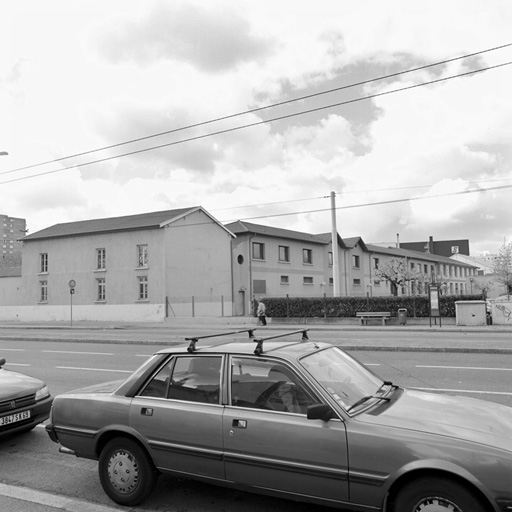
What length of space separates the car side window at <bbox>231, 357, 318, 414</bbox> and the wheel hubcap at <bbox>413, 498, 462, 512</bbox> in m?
0.94

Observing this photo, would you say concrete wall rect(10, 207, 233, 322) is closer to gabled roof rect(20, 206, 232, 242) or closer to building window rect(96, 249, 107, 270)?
building window rect(96, 249, 107, 270)

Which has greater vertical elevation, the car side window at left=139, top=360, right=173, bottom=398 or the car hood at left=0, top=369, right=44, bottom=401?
the car side window at left=139, top=360, right=173, bottom=398

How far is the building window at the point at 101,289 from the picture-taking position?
38.6 meters

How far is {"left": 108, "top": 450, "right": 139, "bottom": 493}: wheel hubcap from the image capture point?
4.20 metres

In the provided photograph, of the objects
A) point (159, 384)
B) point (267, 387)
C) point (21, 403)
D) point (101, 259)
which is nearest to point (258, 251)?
point (101, 259)

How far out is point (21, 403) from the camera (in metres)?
5.90

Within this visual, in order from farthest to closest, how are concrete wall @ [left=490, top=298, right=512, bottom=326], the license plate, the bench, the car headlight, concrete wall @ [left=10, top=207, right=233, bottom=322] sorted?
concrete wall @ [left=10, top=207, right=233, bottom=322] < the bench < concrete wall @ [left=490, top=298, right=512, bottom=326] < the car headlight < the license plate

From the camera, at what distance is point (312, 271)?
50625 mm

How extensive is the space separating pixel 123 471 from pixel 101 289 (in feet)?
119

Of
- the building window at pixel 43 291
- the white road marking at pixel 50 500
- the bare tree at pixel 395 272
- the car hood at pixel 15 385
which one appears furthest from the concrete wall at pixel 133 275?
the white road marking at pixel 50 500

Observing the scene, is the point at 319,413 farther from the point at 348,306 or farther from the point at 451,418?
the point at 348,306

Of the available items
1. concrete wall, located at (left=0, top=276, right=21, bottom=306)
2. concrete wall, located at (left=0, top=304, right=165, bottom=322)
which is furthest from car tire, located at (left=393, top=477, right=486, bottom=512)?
concrete wall, located at (left=0, top=276, right=21, bottom=306)

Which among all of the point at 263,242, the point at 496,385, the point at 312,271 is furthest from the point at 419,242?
the point at 496,385

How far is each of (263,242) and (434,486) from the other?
136ft
